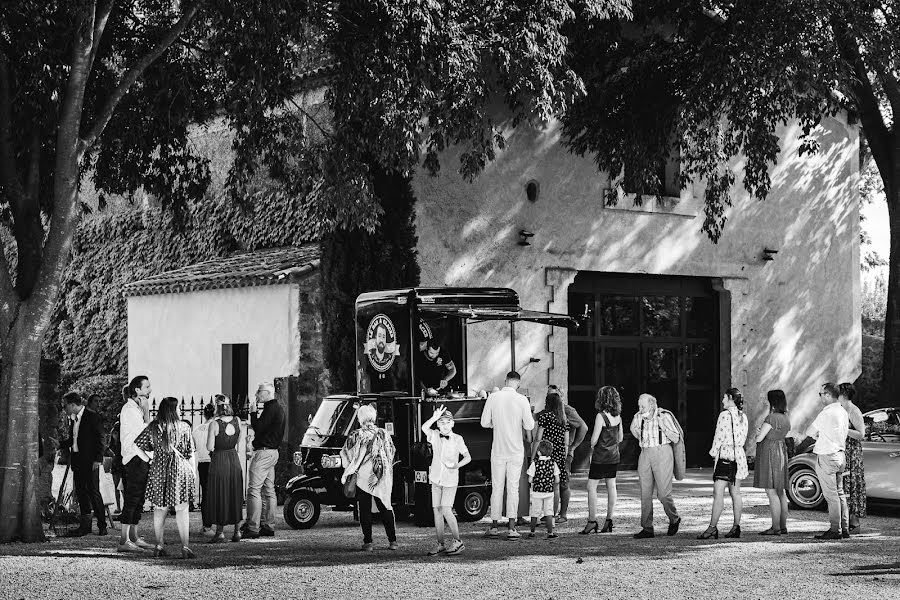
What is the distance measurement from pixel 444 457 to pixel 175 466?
258 cm

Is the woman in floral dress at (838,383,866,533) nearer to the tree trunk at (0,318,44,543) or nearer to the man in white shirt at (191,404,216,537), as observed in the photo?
the man in white shirt at (191,404,216,537)

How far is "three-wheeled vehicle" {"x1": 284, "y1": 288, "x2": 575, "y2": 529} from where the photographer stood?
47.8 feet

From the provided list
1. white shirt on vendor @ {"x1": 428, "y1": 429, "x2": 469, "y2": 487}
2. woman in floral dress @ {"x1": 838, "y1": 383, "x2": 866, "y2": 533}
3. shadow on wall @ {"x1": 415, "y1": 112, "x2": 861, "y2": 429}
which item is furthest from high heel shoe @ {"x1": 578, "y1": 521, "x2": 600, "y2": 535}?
shadow on wall @ {"x1": 415, "y1": 112, "x2": 861, "y2": 429}

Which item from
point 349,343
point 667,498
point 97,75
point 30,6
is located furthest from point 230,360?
point 667,498

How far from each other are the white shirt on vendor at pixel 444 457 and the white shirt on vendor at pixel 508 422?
3.35ft

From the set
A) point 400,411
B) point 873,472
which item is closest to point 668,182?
point 873,472

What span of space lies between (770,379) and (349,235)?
8.97 m

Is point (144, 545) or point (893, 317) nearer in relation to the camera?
point (144, 545)

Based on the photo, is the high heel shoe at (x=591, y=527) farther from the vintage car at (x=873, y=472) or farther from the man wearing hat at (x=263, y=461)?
the vintage car at (x=873, y=472)

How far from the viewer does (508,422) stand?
43.1 feet

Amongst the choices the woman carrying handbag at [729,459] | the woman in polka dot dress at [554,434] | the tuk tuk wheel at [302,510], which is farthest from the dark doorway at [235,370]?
the woman carrying handbag at [729,459]

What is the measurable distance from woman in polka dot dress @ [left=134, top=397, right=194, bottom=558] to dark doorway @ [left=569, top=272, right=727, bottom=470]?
10018mm

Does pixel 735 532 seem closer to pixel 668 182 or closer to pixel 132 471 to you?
pixel 132 471

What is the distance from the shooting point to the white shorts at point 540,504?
43.7 feet
